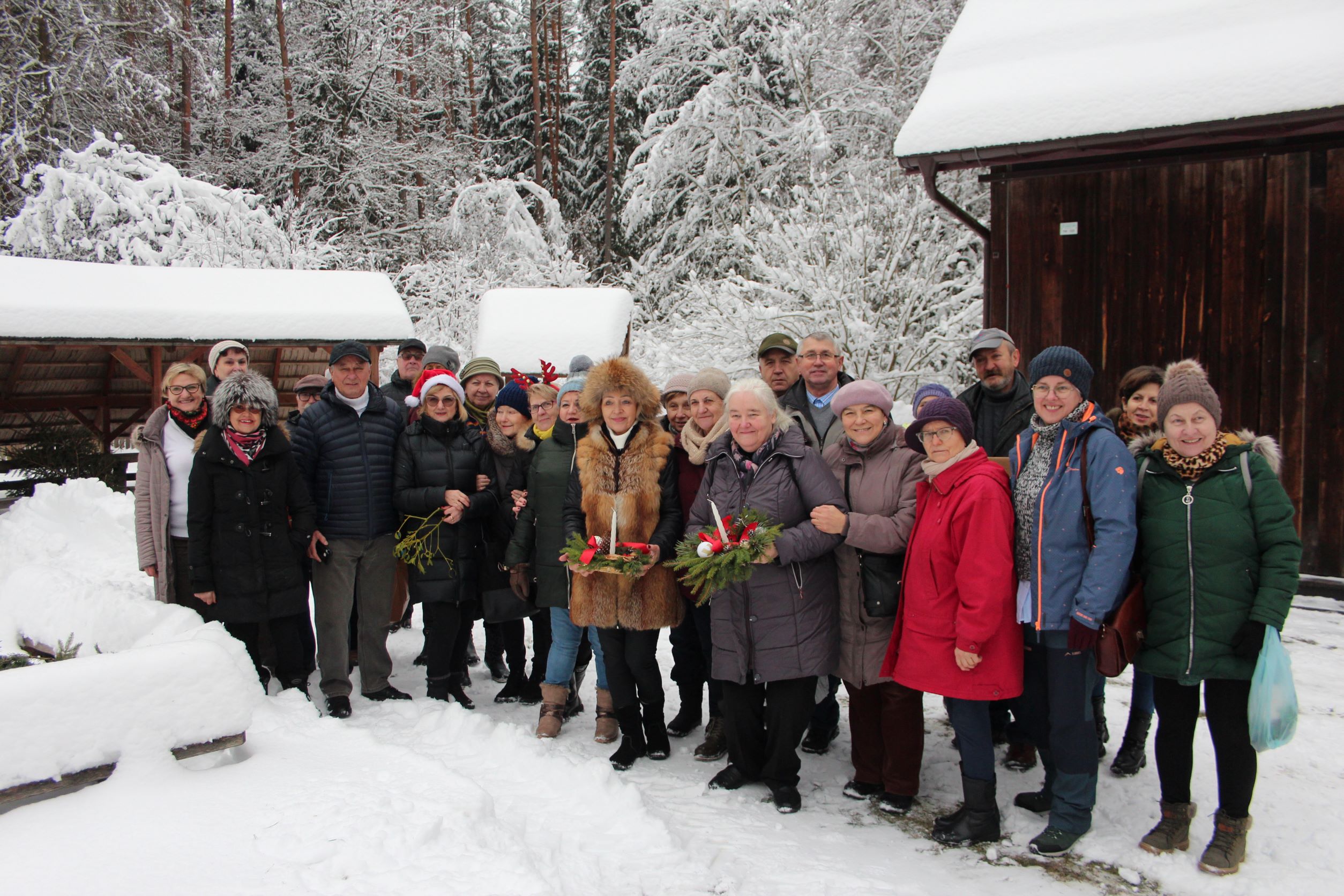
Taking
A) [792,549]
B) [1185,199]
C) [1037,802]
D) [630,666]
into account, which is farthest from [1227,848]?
[1185,199]

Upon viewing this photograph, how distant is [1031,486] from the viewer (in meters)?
3.39

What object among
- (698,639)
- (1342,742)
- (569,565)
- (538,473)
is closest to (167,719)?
(569,565)

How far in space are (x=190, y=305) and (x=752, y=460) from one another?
10190mm

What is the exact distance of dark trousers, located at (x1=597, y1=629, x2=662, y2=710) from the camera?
4.17 metres

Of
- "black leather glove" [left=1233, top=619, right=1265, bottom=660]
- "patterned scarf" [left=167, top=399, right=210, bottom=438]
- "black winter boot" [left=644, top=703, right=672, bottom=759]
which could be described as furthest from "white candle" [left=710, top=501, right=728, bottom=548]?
"patterned scarf" [left=167, top=399, right=210, bottom=438]

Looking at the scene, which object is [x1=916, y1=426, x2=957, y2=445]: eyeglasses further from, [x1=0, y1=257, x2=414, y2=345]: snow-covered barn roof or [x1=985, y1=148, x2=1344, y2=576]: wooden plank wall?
[x1=0, y1=257, x2=414, y2=345]: snow-covered barn roof

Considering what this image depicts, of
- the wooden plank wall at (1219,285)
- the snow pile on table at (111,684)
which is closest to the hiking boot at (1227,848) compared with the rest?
the snow pile on table at (111,684)

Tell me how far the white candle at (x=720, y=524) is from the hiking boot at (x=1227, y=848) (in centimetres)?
205

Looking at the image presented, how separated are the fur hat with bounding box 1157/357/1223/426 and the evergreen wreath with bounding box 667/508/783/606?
1.50 m

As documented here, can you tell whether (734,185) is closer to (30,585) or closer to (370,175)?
(370,175)

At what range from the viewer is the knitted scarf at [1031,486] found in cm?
331

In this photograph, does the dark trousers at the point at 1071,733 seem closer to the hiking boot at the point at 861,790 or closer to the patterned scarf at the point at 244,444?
the hiking boot at the point at 861,790

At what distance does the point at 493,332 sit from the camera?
1311 centimetres

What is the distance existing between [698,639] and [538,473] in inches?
48.5
